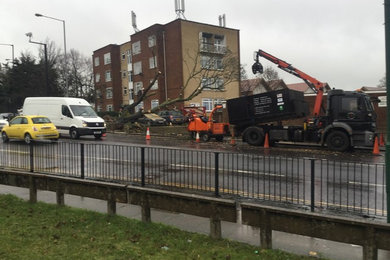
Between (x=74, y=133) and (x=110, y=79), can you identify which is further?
(x=110, y=79)

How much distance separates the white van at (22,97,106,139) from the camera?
21.3m

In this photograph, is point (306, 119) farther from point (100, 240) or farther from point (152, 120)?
point (152, 120)

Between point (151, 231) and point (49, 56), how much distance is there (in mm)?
59433

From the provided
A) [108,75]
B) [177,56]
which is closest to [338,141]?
[177,56]

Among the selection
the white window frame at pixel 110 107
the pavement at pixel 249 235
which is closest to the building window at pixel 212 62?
the white window frame at pixel 110 107

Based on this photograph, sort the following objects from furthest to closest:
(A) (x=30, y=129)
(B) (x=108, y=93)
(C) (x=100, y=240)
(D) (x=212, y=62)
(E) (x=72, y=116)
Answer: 1. (B) (x=108, y=93)
2. (D) (x=212, y=62)
3. (E) (x=72, y=116)
4. (A) (x=30, y=129)
5. (C) (x=100, y=240)

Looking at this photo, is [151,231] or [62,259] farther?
[151,231]

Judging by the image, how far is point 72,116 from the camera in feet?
71.1

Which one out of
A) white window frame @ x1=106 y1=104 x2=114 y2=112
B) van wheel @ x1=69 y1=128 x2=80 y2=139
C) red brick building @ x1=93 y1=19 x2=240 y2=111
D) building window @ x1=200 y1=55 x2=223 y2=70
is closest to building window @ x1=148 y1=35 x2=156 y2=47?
red brick building @ x1=93 y1=19 x2=240 y2=111

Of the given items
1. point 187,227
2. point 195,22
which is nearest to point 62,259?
point 187,227

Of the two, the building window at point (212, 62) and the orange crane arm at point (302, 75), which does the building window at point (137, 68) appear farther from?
the orange crane arm at point (302, 75)

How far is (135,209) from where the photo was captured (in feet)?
19.8

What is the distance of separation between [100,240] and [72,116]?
18517mm

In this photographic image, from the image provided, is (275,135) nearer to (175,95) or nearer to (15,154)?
(15,154)
